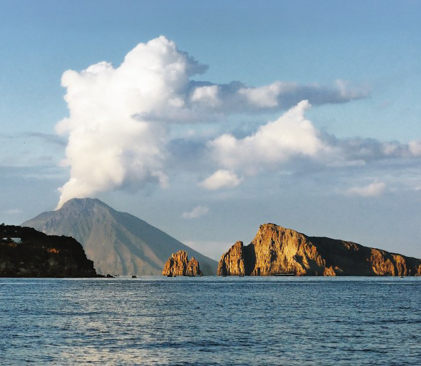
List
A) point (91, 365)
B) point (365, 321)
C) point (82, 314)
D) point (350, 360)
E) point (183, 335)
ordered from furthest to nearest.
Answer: point (82, 314)
point (365, 321)
point (183, 335)
point (350, 360)
point (91, 365)

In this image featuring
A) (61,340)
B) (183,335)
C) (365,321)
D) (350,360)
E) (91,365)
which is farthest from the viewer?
(365,321)

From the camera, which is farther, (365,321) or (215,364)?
(365,321)

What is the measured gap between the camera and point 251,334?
235ft

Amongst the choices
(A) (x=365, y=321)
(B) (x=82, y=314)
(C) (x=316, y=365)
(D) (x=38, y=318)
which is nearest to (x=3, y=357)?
(C) (x=316, y=365)

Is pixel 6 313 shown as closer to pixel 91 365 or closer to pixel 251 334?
pixel 251 334

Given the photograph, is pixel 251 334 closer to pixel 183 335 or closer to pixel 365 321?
pixel 183 335

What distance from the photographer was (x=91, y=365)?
50.1 m

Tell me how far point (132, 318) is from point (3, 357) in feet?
127

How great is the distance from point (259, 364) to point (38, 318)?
48966 mm

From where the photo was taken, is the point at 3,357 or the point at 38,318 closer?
the point at 3,357

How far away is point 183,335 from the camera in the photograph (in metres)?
71.1

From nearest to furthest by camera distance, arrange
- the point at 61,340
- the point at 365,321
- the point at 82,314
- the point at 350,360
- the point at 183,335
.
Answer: the point at 350,360 → the point at 61,340 → the point at 183,335 → the point at 365,321 → the point at 82,314

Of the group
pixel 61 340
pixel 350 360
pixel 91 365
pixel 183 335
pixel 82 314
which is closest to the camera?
pixel 91 365

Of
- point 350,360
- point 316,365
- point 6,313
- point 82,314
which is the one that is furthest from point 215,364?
point 6,313
